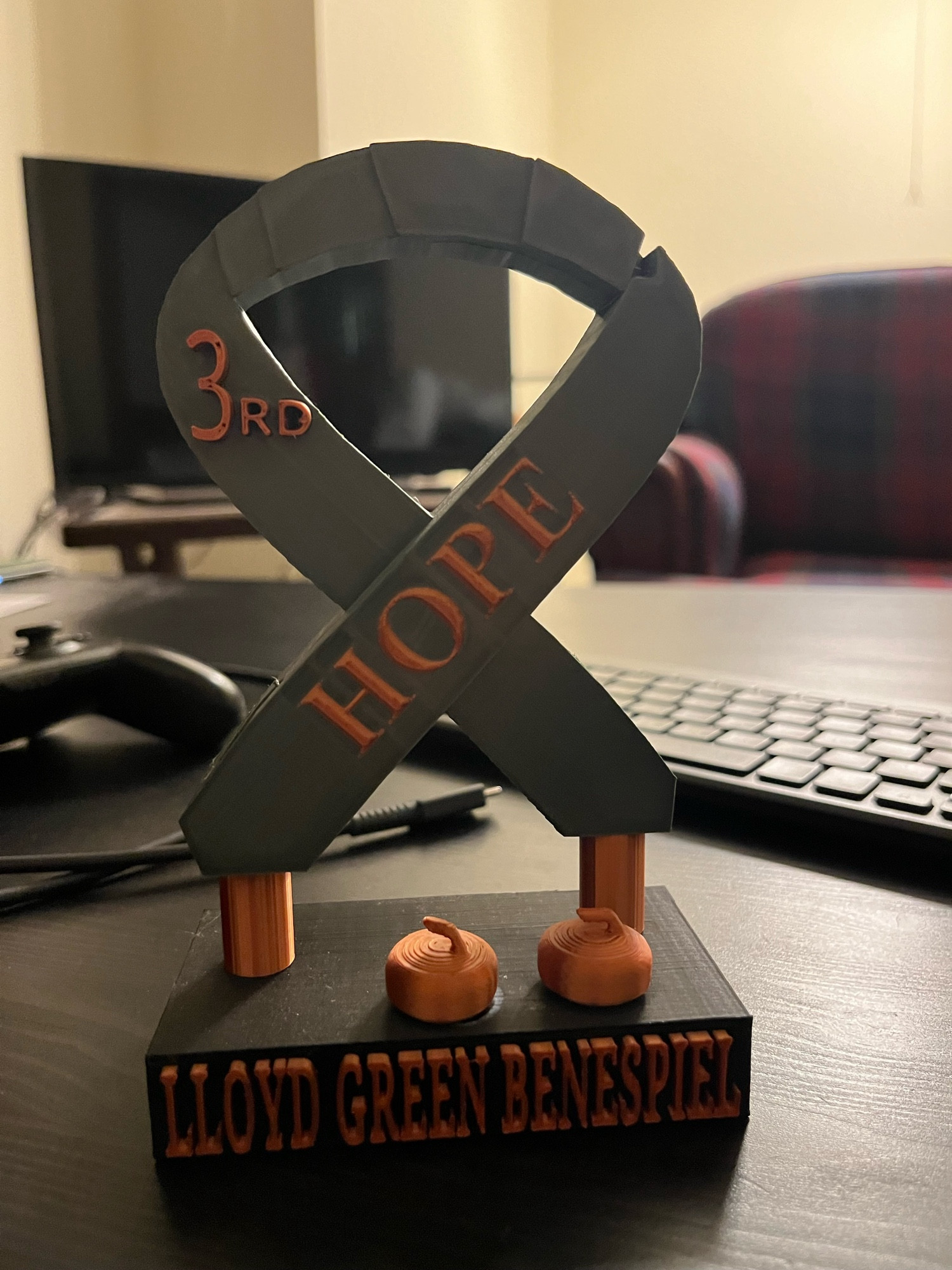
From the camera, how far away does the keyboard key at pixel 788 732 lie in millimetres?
522

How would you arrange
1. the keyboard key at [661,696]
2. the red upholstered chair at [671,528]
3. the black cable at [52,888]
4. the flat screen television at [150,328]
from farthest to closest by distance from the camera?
1. the red upholstered chair at [671,528]
2. the flat screen television at [150,328]
3. the keyboard key at [661,696]
4. the black cable at [52,888]

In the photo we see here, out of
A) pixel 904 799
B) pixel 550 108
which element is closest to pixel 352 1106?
pixel 904 799

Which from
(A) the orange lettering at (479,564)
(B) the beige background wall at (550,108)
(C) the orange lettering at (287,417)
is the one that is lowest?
(A) the orange lettering at (479,564)

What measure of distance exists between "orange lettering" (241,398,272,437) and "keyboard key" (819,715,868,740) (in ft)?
1.23

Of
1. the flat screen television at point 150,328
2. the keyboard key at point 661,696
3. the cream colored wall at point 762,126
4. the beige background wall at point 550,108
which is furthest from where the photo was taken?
the cream colored wall at point 762,126

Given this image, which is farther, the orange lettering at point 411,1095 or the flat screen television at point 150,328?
the flat screen television at point 150,328

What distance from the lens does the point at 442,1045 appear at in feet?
0.84

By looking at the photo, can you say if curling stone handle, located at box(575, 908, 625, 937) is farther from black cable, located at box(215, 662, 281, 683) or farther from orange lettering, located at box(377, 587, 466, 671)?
black cable, located at box(215, 662, 281, 683)

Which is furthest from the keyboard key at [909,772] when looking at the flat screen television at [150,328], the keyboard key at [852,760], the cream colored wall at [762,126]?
the cream colored wall at [762,126]

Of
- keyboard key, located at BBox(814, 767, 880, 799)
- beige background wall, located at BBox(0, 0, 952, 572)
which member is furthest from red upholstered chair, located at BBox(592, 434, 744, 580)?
keyboard key, located at BBox(814, 767, 880, 799)

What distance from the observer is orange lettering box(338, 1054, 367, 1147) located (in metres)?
0.25

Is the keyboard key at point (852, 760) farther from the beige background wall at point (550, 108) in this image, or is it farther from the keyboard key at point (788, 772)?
the beige background wall at point (550, 108)

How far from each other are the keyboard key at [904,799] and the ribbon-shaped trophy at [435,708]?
0.56 ft

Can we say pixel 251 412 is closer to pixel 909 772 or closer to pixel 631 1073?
pixel 631 1073
